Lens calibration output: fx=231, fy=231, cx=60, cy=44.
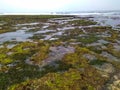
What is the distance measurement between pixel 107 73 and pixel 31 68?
588 centimetres

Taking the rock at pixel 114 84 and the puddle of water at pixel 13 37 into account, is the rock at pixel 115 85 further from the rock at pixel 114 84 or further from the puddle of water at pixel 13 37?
the puddle of water at pixel 13 37

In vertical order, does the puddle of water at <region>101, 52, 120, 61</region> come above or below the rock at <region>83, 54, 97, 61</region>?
below

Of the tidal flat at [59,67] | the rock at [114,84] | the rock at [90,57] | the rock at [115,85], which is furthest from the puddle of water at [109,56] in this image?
the rock at [115,85]

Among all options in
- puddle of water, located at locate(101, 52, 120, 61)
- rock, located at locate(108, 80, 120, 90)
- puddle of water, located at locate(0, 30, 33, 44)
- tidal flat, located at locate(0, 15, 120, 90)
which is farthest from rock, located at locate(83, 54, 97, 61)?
puddle of water, located at locate(0, 30, 33, 44)

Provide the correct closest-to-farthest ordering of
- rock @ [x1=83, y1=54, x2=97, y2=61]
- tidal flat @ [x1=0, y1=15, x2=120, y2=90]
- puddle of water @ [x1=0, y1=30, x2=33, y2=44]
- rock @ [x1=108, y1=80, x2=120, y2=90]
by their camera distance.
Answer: rock @ [x1=108, y1=80, x2=120, y2=90], tidal flat @ [x1=0, y1=15, x2=120, y2=90], rock @ [x1=83, y1=54, x2=97, y2=61], puddle of water @ [x1=0, y1=30, x2=33, y2=44]

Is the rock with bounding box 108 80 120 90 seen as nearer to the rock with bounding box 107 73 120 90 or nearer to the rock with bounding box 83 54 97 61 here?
the rock with bounding box 107 73 120 90

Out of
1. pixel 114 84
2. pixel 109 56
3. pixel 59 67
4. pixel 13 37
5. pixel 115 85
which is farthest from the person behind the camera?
pixel 13 37

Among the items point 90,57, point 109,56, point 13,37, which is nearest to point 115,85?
point 90,57

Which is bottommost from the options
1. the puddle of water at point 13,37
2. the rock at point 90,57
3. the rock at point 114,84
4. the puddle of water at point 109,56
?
the puddle of water at point 13,37

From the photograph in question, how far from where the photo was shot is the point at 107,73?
57.2 ft

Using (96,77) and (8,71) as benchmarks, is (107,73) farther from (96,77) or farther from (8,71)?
(8,71)

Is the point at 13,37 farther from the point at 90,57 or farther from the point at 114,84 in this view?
the point at 114,84

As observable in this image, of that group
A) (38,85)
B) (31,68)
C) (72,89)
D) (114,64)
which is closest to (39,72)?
(31,68)

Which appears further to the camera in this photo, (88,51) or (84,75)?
(88,51)
